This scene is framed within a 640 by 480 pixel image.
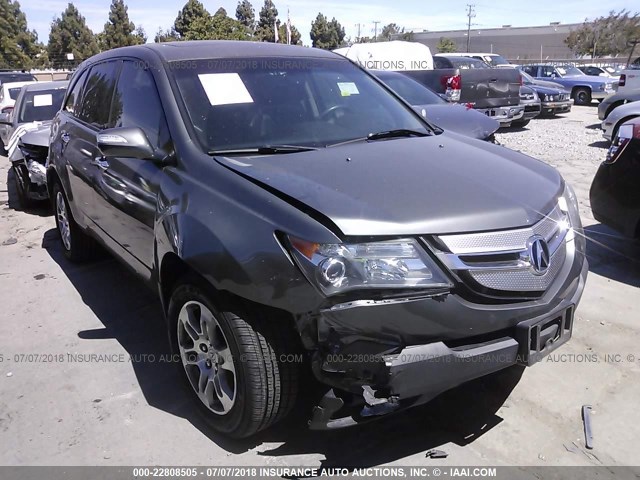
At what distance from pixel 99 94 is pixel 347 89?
1953mm

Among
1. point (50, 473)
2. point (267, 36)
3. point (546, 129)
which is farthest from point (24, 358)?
point (267, 36)

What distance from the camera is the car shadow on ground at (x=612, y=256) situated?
16.0 feet

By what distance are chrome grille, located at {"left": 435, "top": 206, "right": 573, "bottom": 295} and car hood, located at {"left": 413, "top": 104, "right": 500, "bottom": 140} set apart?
4190mm

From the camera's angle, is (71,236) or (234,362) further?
(71,236)

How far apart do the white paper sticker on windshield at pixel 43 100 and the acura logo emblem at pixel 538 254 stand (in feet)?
30.0

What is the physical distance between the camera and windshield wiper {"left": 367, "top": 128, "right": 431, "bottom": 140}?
3.43 metres

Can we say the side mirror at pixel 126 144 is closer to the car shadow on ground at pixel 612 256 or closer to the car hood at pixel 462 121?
the car shadow on ground at pixel 612 256

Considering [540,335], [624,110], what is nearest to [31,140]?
[540,335]

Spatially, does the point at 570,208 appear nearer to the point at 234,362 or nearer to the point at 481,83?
the point at 234,362

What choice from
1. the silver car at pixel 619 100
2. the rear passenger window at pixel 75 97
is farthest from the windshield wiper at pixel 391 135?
the silver car at pixel 619 100

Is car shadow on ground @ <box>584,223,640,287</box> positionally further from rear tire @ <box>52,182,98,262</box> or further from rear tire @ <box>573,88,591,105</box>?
rear tire @ <box>573,88,591,105</box>

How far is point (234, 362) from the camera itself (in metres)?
2.59

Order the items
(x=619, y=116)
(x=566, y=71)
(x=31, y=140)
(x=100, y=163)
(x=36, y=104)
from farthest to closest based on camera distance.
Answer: (x=566, y=71) < (x=619, y=116) < (x=36, y=104) < (x=31, y=140) < (x=100, y=163)

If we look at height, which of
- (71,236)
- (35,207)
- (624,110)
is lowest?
(35,207)
